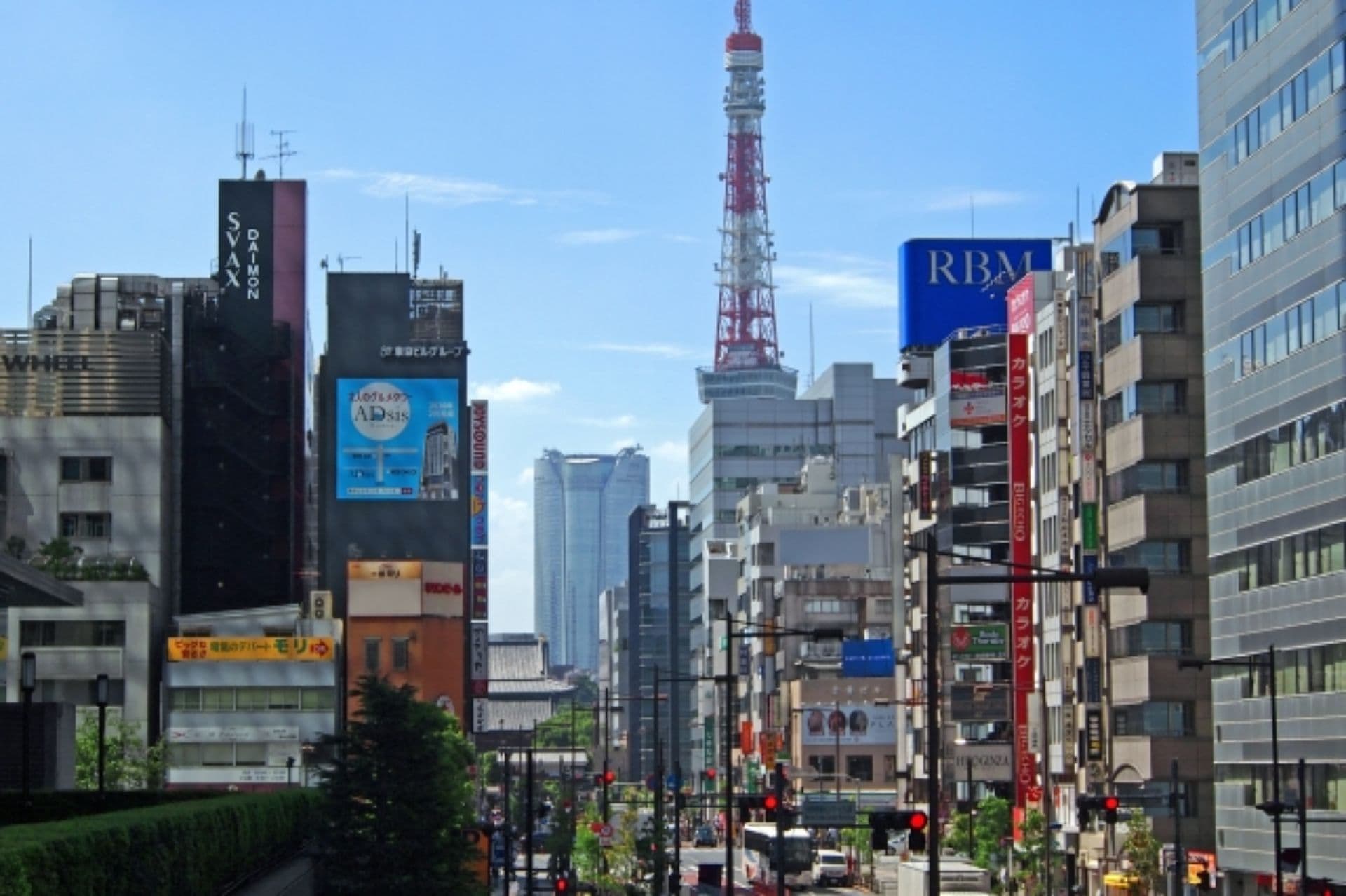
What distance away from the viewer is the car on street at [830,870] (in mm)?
140500

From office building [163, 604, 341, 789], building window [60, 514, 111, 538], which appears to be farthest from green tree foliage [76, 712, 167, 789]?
building window [60, 514, 111, 538]

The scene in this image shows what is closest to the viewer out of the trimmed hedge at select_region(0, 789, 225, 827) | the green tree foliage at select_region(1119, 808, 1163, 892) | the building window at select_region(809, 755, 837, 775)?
the trimmed hedge at select_region(0, 789, 225, 827)

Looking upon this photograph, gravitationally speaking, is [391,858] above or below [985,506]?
below

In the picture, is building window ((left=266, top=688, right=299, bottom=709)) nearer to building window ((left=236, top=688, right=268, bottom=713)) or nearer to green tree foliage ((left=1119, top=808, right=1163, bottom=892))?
building window ((left=236, top=688, right=268, bottom=713))

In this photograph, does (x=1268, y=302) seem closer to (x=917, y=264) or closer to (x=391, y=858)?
(x=391, y=858)

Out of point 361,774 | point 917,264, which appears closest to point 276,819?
point 361,774

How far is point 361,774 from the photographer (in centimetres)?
6241

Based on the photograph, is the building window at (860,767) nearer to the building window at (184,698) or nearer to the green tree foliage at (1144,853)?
the building window at (184,698)

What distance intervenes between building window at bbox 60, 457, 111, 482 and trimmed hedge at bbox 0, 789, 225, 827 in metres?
100

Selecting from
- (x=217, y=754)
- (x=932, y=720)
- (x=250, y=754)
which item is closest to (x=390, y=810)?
(x=932, y=720)

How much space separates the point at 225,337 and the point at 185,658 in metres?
29.7

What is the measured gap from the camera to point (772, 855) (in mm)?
116688

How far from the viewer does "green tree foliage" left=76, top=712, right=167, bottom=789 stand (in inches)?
4811

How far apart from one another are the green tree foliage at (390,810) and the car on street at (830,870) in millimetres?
78670
